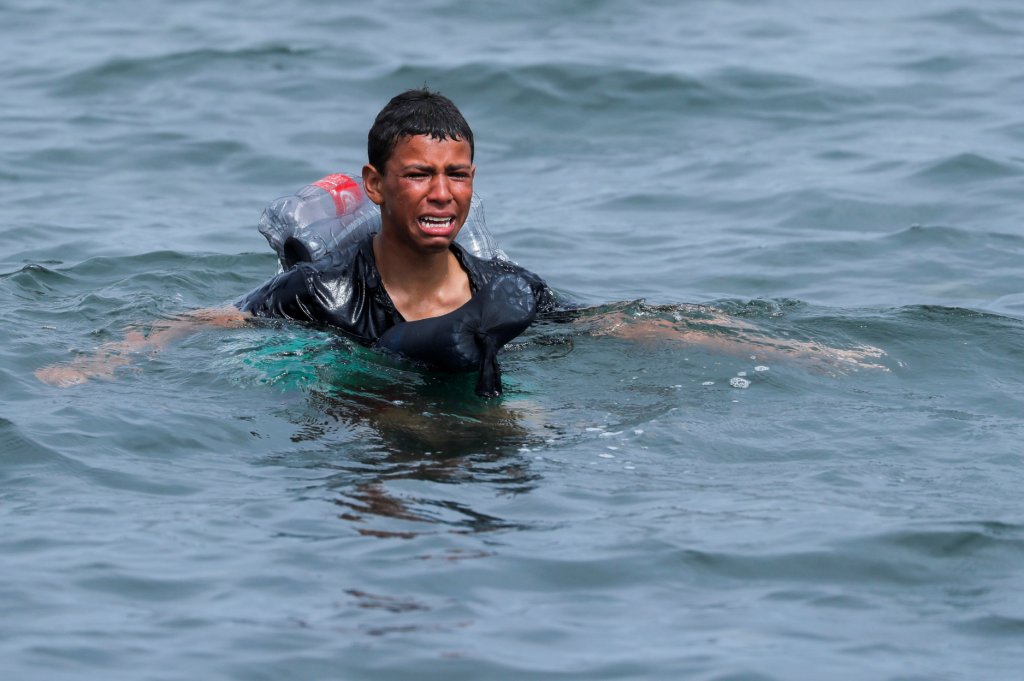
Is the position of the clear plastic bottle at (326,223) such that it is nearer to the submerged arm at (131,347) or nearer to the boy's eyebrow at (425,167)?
the submerged arm at (131,347)

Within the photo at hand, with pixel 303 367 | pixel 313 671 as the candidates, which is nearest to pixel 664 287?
pixel 303 367

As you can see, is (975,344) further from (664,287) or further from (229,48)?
Answer: (229,48)

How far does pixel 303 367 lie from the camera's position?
6398mm

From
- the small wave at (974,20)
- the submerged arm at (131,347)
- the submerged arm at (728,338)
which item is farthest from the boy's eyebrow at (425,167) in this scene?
the small wave at (974,20)

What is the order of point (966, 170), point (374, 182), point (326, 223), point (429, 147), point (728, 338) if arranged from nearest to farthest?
1. point (429, 147)
2. point (374, 182)
3. point (728, 338)
4. point (326, 223)
5. point (966, 170)

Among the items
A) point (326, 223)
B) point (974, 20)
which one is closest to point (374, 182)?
point (326, 223)

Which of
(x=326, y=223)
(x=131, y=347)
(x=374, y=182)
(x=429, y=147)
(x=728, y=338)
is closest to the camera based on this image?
(x=429, y=147)

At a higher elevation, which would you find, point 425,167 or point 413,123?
point 413,123

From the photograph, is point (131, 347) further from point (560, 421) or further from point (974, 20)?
point (974, 20)

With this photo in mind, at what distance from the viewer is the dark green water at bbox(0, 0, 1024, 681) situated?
4363 millimetres

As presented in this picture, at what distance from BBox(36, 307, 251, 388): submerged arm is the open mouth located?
2.93 ft

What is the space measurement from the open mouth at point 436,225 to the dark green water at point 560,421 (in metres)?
0.59

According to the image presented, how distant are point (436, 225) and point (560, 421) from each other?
0.94 metres

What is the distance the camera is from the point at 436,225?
630cm
